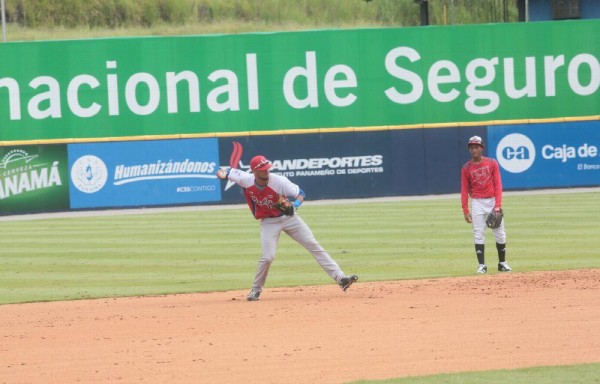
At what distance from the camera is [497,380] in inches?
337

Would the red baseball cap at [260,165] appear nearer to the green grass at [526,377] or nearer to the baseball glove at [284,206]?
the baseball glove at [284,206]

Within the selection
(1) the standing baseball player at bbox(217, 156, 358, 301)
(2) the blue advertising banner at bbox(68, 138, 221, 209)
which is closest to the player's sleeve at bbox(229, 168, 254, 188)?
(1) the standing baseball player at bbox(217, 156, 358, 301)

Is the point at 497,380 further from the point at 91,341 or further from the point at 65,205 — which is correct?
the point at 65,205

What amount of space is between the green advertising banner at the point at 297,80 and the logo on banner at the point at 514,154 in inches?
75.3

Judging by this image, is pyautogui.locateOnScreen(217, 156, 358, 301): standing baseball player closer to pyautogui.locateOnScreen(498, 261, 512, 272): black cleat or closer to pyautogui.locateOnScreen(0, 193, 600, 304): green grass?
pyautogui.locateOnScreen(0, 193, 600, 304): green grass

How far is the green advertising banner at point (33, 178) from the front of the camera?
30062mm

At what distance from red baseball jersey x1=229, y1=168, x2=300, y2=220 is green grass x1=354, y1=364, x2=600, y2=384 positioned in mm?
4702

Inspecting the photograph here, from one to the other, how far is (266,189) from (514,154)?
20.0 metres

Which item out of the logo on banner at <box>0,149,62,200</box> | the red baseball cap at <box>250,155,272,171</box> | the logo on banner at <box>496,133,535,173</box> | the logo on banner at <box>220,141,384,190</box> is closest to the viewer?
the red baseball cap at <box>250,155,272,171</box>

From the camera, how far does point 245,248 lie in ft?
65.5

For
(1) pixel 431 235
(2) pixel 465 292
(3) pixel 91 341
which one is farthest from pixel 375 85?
(3) pixel 91 341

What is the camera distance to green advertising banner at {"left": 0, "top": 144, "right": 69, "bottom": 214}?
3006 cm

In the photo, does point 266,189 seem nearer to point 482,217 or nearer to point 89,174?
point 482,217

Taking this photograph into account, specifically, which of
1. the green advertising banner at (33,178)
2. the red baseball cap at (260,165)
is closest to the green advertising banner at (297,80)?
the green advertising banner at (33,178)
